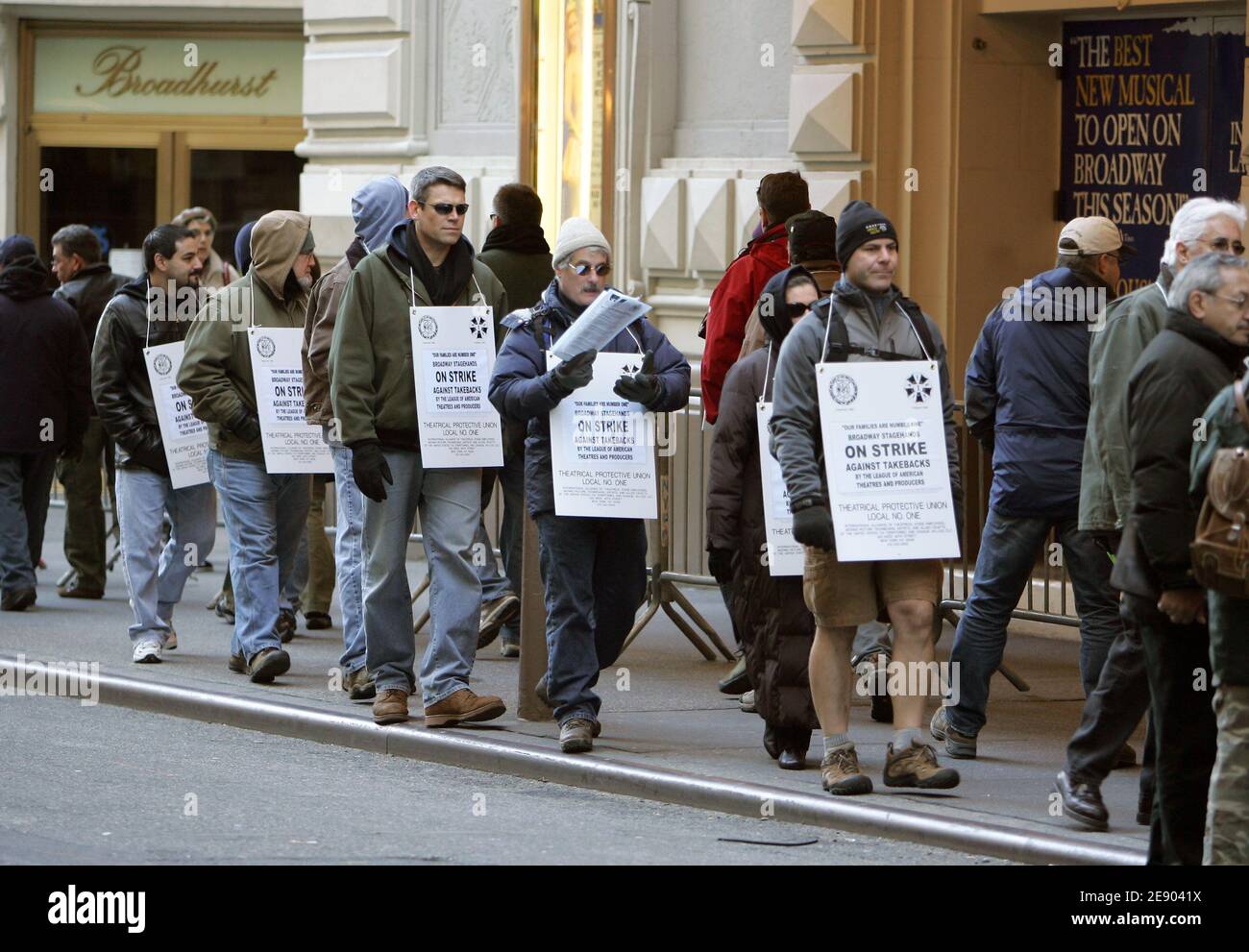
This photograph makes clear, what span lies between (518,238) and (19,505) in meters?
3.94

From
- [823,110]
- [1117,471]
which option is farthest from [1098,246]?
[823,110]

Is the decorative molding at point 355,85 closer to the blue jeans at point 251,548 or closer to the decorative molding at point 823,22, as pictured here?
the decorative molding at point 823,22

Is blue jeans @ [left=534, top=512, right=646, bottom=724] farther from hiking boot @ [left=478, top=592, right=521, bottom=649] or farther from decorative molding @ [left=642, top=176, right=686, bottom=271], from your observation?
decorative molding @ [left=642, top=176, right=686, bottom=271]

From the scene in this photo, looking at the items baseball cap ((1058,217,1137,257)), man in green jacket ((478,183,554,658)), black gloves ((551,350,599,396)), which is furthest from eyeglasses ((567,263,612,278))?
man in green jacket ((478,183,554,658))

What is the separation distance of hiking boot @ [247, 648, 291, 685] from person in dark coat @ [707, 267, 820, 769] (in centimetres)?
277

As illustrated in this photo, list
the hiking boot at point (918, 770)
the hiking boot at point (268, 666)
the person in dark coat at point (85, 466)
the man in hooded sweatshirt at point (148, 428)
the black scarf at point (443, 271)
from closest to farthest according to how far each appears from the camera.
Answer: the hiking boot at point (918, 770) → the black scarf at point (443, 271) → the hiking boot at point (268, 666) → the man in hooded sweatshirt at point (148, 428) → the person in dark coat at point (85, 466)

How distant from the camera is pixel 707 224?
14383 mm

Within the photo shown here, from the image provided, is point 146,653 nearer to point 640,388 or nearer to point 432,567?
point 432,567

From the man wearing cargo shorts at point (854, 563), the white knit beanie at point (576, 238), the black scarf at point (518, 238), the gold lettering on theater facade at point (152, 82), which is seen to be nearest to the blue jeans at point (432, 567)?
the white knit beanie at point (576, 238)

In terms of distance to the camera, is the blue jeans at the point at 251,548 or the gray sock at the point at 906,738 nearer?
the gray sock at the point at 906,738

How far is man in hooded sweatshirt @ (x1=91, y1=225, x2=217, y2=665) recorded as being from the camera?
11742 mm

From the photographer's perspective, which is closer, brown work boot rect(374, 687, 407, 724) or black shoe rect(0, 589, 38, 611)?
brown work boot rect(374, 687, 407, 724)

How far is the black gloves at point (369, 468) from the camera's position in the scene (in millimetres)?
9289

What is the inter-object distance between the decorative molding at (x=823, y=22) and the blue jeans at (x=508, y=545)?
349 centimetres
